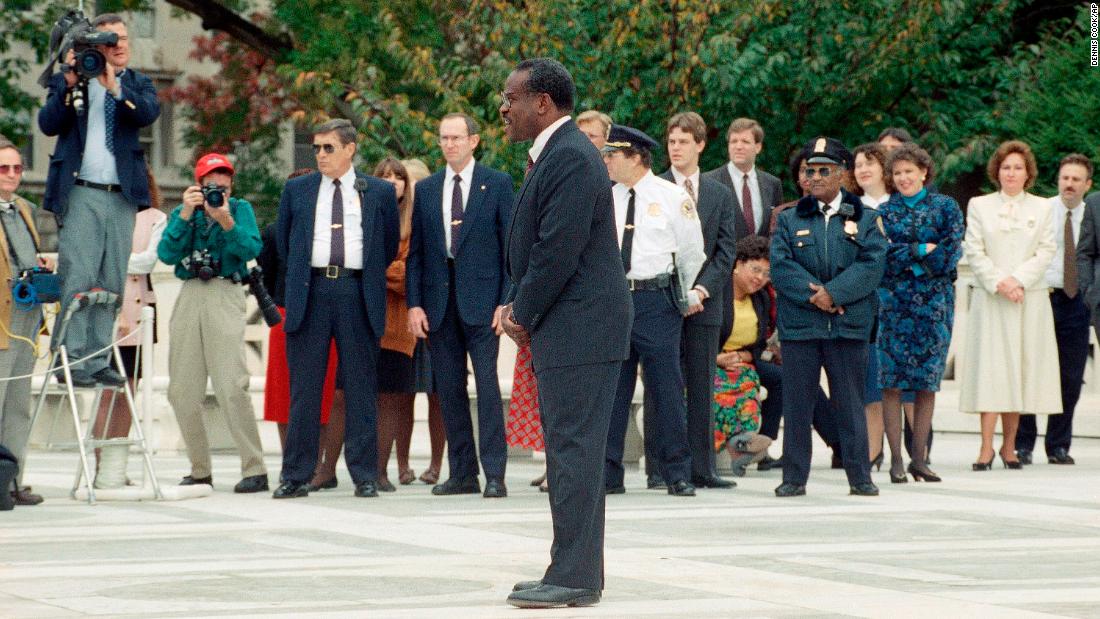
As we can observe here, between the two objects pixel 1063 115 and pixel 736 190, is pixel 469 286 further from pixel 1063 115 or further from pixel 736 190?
pixel 1063 115

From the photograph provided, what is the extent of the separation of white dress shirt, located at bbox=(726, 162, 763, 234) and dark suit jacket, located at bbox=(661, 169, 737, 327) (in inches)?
38.5

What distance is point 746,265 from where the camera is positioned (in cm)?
1310

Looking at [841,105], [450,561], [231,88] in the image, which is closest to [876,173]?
[450,561]

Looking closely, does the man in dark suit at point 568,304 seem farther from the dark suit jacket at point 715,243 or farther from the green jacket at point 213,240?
the dark suit jacket at point 715,243

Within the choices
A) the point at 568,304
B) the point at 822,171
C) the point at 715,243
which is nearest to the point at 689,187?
the point at 715,243

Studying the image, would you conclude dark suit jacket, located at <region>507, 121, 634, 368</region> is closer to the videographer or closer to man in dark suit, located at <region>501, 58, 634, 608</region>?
man in dark suit, located at <region>501, 58, 634, 608</region>

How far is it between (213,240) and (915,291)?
4353mm

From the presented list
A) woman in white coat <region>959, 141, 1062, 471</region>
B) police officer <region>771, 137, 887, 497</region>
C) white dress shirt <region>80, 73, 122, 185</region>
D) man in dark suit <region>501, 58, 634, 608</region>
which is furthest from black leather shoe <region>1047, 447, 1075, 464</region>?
man in dark suit <region>501, 58, 634, 608</region>

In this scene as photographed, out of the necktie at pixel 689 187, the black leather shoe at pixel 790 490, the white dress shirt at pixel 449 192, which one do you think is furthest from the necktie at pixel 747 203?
the black leather shoe at pixel 790 490

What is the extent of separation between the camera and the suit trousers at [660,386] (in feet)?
37.6

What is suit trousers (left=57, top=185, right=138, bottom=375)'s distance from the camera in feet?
35.1

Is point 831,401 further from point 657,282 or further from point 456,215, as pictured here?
point 456,215

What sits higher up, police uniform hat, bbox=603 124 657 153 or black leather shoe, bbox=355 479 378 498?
police uniform hat, bbox=603 124 657 153

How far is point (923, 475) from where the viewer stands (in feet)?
40.6
